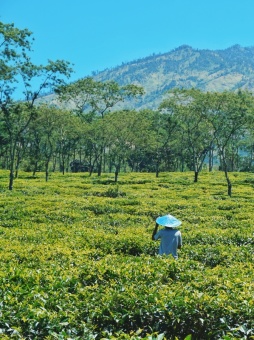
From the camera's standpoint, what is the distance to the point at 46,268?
30.8 ft

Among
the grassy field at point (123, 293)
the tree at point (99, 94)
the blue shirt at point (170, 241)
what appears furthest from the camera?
the tree at point (99, 94)

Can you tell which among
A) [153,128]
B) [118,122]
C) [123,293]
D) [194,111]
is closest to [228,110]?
[194,111]

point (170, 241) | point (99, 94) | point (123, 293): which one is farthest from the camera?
point (99, 94)

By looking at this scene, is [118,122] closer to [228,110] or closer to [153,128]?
[228,110]

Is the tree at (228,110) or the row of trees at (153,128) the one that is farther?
the row of trees at (153,128)

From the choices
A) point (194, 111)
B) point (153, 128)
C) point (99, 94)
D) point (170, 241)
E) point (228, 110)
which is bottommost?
point (170, 241)

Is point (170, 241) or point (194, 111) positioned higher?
point (194, 111)

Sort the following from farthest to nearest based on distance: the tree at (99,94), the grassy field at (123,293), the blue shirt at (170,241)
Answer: the tree at (99,94)
the blue shirt at (170,241)
the grassy field at (123,293)

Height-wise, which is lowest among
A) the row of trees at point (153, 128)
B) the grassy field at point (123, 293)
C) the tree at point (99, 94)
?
the grassy field at point (123, 293)

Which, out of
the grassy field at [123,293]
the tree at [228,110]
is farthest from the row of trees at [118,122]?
the grassy field at [123,293]

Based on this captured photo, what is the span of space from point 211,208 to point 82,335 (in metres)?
22.2

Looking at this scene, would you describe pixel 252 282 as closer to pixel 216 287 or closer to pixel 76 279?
pixel 216 287

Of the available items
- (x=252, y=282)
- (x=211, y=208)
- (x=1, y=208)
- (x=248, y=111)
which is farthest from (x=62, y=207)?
(x=248, y=111)

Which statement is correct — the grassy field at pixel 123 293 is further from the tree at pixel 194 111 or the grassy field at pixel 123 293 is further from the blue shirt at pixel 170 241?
the tree at pixel 194 111
